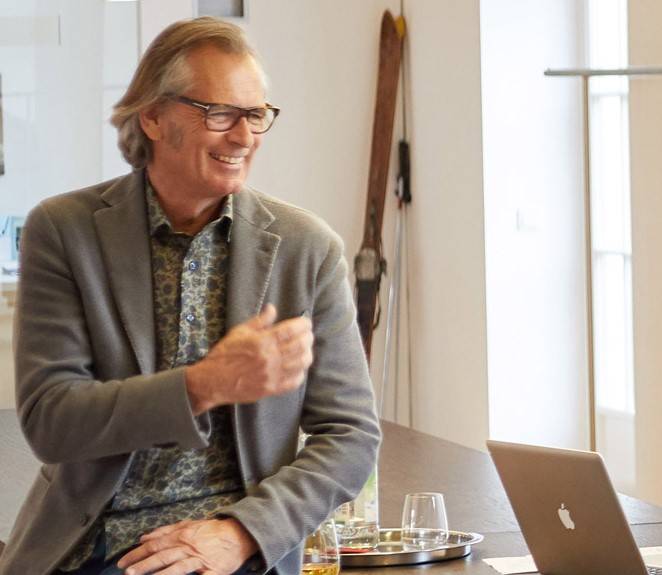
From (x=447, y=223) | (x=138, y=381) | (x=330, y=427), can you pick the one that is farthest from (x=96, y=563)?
(x=447, y=223)

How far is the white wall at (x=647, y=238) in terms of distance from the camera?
15.1 ft

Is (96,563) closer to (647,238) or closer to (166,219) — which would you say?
(166,219)

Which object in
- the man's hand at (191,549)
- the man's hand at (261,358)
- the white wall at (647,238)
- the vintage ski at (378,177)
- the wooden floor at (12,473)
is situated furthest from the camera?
the vintage ski at (378,177)

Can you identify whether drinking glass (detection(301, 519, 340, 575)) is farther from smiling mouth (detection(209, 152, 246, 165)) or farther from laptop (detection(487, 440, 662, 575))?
smiling mouth (detection(209, 152, 246, 165))

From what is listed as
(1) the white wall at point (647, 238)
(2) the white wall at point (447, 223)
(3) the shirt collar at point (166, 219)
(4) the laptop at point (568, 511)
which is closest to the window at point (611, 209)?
(2) the white wall at point (447, 223)

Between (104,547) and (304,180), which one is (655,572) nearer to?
(104,547)

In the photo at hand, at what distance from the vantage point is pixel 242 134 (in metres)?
1.91

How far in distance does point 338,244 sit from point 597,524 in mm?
553

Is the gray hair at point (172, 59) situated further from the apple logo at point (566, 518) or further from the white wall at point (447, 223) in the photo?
the white wall at point (447, 223)

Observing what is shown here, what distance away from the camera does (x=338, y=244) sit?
2031 mm

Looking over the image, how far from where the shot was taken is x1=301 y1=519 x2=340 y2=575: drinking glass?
1909mm

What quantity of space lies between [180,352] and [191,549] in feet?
0.93

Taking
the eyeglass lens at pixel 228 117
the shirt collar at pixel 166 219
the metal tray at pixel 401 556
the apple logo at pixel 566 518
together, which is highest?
the eyeglass lens at pixel 228 117

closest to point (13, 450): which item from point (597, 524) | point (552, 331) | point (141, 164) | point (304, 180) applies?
point (141, 164)
